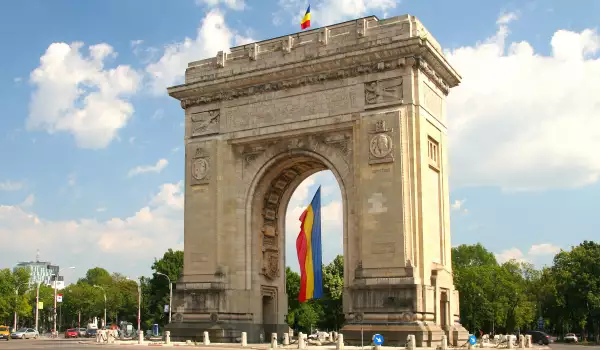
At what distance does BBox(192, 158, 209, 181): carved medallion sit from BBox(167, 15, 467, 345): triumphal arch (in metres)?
0.07

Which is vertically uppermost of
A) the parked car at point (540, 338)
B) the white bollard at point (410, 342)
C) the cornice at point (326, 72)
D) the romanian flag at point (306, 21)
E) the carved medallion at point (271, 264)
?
the romanian flag at point (306, 21)

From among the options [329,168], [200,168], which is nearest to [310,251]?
[329,168]

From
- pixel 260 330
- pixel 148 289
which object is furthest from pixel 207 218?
pixel 148 289

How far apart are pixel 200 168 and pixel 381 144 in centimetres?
1166

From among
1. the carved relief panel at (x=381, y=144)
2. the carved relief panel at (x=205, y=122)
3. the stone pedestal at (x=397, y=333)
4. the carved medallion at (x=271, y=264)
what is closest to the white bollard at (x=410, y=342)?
the stone pedestal at (x=397, y=333)

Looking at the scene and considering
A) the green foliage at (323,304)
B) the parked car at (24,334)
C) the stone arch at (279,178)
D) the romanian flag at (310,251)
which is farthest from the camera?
the green foliage at (323,304)

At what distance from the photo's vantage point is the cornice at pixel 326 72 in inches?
1496

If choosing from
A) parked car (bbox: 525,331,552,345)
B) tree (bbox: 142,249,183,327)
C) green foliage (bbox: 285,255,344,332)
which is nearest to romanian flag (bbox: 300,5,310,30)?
parked car (bbox: 525,331,552,345)

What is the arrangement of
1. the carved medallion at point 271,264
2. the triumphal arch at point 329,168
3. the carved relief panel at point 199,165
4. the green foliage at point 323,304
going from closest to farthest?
1. the triumphal arch at point 329,168
2. the carved relief panel at point 199,165
3. the carved medallion at point 271,264
4. the green foliage at point 323,304

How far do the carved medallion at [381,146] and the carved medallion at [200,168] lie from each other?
34.9 feet

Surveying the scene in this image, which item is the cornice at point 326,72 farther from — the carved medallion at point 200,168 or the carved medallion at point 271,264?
the carved medallion at point 271,264

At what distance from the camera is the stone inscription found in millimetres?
39531

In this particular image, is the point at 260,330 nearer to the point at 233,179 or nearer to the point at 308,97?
the point at 233,179

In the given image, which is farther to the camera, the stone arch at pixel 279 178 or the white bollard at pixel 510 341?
the stone arch at pixel 279 178
